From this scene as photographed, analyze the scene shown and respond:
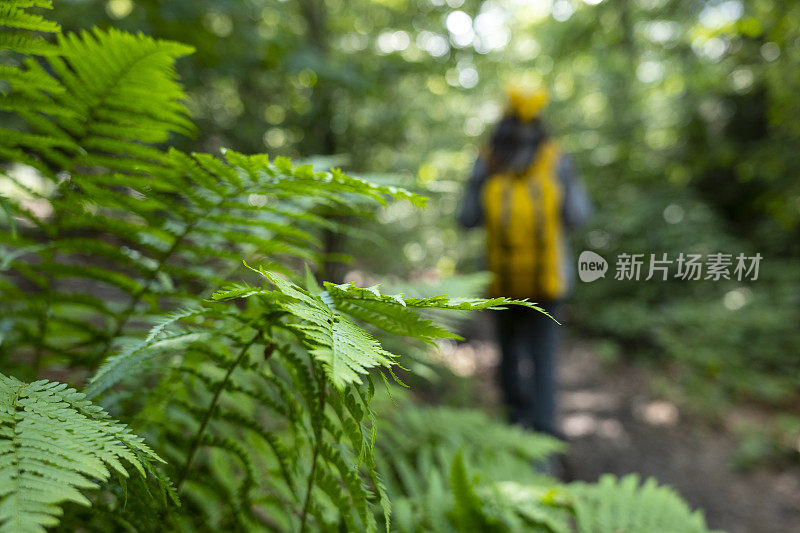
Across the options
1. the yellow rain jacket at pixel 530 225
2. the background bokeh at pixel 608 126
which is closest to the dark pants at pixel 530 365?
the yellow rain jacket at pixel 530 225

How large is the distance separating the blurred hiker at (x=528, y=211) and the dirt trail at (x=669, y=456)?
1065mm

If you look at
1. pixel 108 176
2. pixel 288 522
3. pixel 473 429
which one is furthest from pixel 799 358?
pixel 108 176

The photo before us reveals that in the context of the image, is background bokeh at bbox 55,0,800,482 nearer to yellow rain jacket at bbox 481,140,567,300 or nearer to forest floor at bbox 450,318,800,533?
forest floor at bbox 450,318,800,533

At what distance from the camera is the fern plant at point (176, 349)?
579 mm

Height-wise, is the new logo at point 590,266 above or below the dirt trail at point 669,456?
above

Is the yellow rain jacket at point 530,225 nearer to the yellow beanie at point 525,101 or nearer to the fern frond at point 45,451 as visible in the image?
the yellow beanie at point 525,101

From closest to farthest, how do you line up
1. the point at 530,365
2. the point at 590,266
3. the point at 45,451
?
the point at 45,451 < the point at 530,365 < the point at 590,266

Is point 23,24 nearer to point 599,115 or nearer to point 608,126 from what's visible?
point 608,126

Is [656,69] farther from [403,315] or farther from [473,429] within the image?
[403,315]

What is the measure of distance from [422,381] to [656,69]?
19.8 ft

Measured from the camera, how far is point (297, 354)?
858 mm

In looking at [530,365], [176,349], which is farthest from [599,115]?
[176,349]

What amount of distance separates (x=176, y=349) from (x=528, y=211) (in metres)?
2.34

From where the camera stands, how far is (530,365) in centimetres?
319
